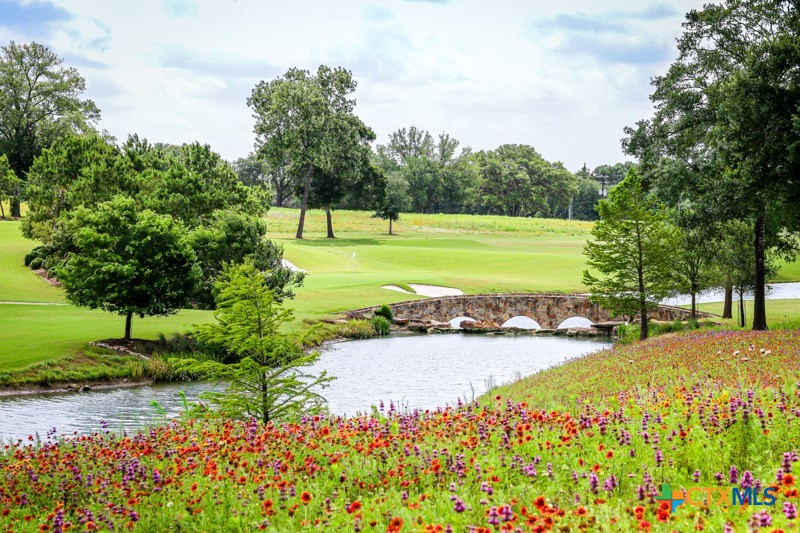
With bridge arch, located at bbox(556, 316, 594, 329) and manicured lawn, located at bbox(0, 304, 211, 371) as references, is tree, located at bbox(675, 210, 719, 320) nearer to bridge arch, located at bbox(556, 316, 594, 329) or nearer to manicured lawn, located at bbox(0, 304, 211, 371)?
bridge arch, located at bbox(556, 316, 594, 329)

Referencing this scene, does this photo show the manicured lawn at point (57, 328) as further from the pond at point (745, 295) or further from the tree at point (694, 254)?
the pond at point (745, 295)

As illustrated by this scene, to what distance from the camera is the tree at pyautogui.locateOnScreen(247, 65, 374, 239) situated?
75812mm

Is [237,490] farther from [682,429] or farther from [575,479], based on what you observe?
[682,429]

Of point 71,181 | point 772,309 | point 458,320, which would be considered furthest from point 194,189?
point 772,309

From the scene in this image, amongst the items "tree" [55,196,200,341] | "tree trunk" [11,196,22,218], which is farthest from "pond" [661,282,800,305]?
"tree trunk" [11,196,22,218]

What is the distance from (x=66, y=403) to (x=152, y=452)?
59.9ft

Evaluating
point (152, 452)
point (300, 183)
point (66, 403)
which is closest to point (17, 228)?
point (300, 183)

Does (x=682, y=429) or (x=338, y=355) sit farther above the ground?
(x=682, y=429)

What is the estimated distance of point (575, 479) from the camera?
6562 mm

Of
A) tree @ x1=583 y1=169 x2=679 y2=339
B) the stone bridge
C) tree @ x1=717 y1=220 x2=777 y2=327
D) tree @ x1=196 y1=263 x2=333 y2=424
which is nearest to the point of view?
tree @ x1=196 y1=263 x2=333 y2=424

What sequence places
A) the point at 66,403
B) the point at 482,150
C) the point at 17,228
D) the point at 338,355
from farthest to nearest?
the point at 482,150, the point at 17,228, the point at 338,355, the point at 66,403

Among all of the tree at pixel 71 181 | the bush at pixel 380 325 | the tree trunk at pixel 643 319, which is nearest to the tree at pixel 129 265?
the tree at pixel 71 181

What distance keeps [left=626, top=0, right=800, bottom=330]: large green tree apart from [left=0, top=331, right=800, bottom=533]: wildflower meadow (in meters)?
15.5

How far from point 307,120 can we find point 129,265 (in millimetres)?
48468
